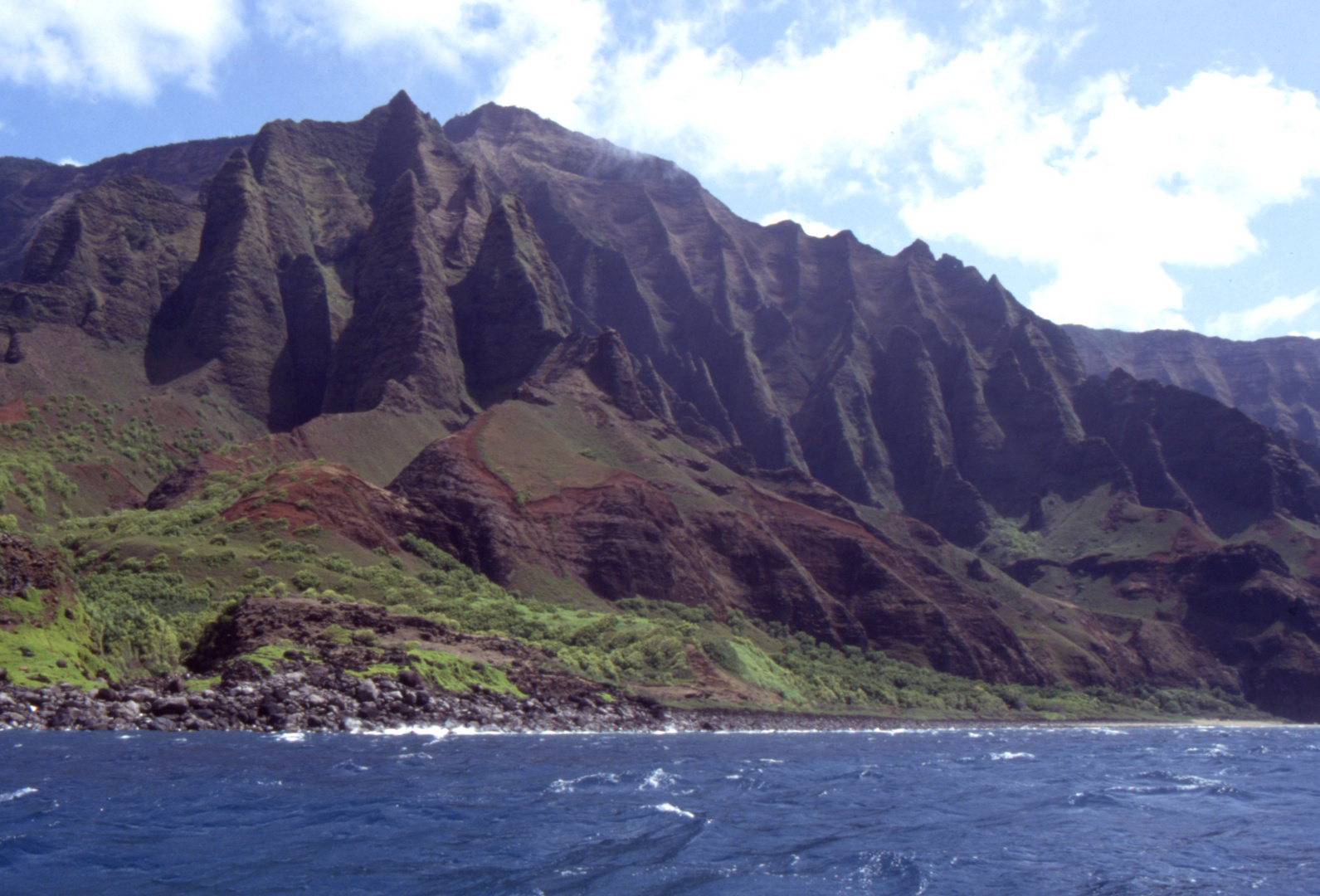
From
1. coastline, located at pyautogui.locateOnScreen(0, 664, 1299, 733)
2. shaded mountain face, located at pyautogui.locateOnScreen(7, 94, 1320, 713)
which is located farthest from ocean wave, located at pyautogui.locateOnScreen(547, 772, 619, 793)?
shaded mountain face, located at pyautogui.locateOnScreen(7, 94, 1320, 713)

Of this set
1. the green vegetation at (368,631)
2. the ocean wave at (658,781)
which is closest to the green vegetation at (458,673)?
the green vegetation at (368,631)

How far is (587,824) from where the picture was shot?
78.1ft

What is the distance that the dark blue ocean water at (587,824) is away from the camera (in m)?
18.5

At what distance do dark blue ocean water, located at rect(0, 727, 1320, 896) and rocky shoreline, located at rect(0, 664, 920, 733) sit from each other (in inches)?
112

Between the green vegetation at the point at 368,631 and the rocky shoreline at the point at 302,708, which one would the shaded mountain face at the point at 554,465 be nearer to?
the green vegetation at the point at 368,631

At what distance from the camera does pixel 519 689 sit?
196 feet

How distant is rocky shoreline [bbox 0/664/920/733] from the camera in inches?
1527

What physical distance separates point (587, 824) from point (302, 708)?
25.5 meters

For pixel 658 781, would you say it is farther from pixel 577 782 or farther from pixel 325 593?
pixel 325 593

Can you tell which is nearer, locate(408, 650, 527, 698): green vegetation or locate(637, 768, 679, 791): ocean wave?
locate(637, 768, 679, 791): ocean wave

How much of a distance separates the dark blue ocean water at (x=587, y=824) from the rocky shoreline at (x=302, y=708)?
284cm

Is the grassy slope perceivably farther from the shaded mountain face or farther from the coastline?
the shaded mountain face

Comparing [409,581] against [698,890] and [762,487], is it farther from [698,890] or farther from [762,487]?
[762,487]

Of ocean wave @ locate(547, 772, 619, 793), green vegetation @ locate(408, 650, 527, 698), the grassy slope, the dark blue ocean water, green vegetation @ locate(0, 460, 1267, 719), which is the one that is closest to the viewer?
the dark blue ocean water
